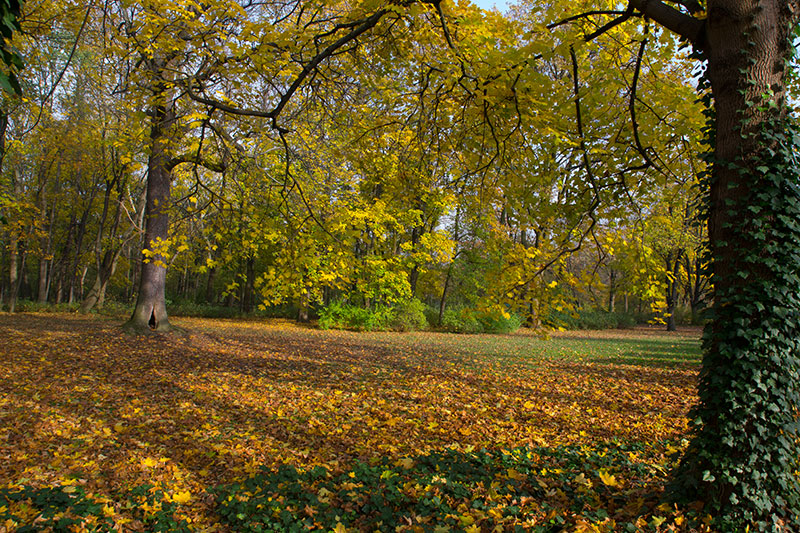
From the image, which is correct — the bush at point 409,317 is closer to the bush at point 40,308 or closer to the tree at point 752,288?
the bush at point 40,308

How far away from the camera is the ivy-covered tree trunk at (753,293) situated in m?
2.57

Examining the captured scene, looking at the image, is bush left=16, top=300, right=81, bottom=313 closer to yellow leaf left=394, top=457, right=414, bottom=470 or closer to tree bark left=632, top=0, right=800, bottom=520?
yellow leaf left=394, top=457, right=414, bottom=470

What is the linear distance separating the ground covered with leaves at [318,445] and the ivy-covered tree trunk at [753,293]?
38 centimetres

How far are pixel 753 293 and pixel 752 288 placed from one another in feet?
0.15

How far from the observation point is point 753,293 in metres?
2.57

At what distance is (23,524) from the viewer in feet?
8.29

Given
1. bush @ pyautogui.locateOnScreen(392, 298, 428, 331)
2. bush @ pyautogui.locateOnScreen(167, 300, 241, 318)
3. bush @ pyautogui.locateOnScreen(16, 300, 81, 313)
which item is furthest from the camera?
bush @ pyautogui.locateOnScreen(167, 300, 241, 318)

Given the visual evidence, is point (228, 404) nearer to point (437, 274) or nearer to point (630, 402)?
point (630, 402)

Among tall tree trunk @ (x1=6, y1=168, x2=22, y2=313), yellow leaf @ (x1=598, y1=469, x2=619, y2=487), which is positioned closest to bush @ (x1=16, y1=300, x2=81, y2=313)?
tall tree trunk @ (x1=6, y1=168, x2=22, y2=313)

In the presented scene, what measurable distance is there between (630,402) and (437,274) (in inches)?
781

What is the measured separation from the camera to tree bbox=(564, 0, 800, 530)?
2.57 meters

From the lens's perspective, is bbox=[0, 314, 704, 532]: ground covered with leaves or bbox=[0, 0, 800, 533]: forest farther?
bbox=[0, 314, 704, 532]: ground covered with leaves

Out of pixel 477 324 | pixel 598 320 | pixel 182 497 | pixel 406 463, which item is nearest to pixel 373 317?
pixel 477 324

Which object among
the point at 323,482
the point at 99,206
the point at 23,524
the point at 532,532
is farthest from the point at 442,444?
the point at 99,206
